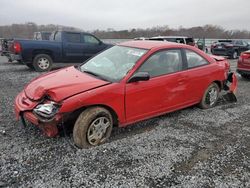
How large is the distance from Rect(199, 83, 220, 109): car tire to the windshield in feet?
6.46

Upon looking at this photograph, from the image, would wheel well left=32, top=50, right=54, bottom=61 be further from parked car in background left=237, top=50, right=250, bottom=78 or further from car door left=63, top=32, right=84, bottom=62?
parked car in background left=237, top=50, right=250, bottom=78

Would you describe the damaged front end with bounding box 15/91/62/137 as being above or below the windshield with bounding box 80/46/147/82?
below

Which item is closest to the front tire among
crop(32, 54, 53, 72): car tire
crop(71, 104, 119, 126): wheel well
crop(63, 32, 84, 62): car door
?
crop(63, 32, 84, 62): car door

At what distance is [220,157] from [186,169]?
2.16ft

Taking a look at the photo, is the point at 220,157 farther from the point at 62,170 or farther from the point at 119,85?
the point at 62,170

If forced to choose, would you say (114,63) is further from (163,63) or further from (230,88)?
(230,88)

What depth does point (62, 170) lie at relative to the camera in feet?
10.7

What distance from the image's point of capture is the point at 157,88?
15.0 feet

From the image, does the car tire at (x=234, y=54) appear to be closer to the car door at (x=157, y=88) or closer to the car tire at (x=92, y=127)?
the car door at (x=157, y=88)

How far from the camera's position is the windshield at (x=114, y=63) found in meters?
4.36

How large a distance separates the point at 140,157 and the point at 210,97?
9.64 feet

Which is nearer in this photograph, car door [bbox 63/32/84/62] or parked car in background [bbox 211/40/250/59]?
car door [bbox 63/32/84/62]

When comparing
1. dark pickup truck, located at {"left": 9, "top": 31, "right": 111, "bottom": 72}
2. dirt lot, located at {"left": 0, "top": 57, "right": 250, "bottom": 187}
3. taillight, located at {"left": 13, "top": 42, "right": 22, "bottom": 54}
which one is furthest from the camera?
dark pickup truck, located at {"left": 9, "top": 31, "right": 111, "bottom": 72}

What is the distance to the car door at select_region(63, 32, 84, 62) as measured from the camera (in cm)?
1123
